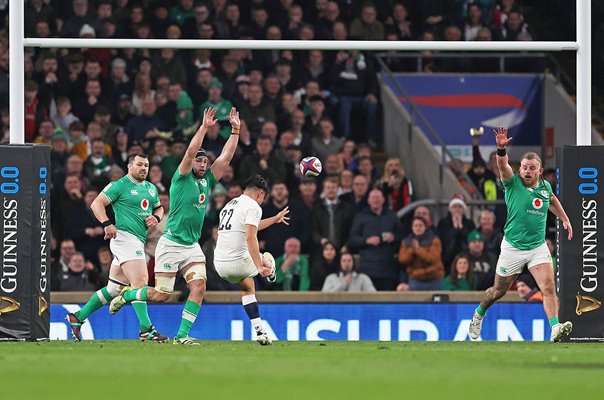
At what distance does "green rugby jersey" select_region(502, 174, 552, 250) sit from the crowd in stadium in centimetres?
435

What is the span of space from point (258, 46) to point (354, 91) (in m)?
7.33

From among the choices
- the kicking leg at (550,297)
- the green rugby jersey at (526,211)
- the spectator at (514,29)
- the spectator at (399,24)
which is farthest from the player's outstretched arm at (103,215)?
the spectator at (514,29)

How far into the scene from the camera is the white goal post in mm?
17719

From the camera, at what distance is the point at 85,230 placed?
2234cm

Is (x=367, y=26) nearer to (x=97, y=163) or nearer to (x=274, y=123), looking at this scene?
(x=274, y=123)

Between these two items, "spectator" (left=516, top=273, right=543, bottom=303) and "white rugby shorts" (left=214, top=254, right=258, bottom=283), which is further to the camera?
"spectator" (left=516, top=273, right=543, bottom=303)

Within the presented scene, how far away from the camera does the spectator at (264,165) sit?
924 inches

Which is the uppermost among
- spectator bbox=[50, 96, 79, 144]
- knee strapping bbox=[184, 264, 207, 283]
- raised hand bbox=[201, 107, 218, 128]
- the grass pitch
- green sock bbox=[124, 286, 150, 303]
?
spectator bbox=[50, 96, 79, 144]

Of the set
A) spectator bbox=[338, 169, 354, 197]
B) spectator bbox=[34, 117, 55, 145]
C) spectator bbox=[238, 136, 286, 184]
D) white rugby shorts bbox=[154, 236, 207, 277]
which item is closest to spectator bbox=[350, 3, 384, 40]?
spectator bbox=[238, 136, 286, 184]

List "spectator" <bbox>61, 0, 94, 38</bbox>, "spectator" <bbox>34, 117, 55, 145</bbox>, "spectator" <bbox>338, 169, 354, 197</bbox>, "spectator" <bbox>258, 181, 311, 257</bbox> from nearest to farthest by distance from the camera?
"spectator" <bbox>258, 181, 311, 257</bbox>, "spectator" <bbox>338, 169, 354, 197</bbox>, "spectator" <bbox>34, 117, 55, 145</bbox>, "spectator" <bbox>61, 0, 94, 38</bbox>

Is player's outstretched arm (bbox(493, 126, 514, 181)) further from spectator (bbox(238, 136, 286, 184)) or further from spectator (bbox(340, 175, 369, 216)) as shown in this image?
spectator (bbox(238, 136, 286, 184))

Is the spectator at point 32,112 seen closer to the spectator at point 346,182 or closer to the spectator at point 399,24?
the spectator at point 346,182

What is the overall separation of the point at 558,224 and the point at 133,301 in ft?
16.2

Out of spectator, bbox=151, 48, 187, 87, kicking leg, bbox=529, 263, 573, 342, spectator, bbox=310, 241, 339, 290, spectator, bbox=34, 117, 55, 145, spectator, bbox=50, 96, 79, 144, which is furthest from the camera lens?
spectator, bbox=151, 48, 187, 87
